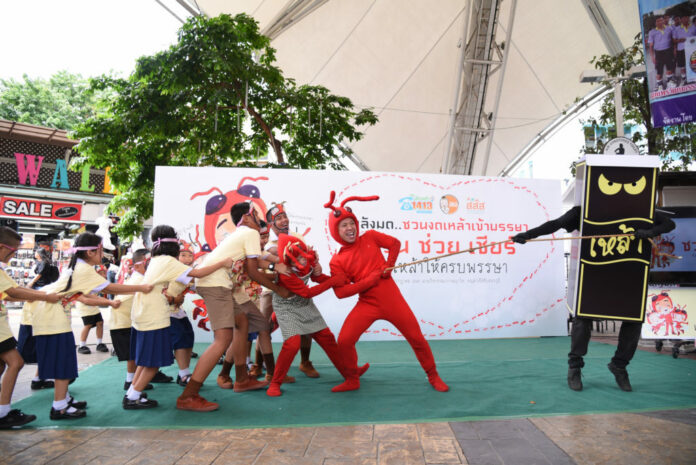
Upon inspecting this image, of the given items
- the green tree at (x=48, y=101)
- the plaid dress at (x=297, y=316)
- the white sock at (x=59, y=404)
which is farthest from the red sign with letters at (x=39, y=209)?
the plaid dress at (x=297, y=316)

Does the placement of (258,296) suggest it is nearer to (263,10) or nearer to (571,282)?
(571,282)

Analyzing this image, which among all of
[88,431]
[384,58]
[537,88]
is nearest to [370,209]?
[88,431]

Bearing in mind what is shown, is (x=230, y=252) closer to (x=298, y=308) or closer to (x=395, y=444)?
(x=298, y=308)

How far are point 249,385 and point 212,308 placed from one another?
0.93 meters

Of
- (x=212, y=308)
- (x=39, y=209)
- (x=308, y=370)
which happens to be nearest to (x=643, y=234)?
(x=308, y=370)

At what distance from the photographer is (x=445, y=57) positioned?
1811cm

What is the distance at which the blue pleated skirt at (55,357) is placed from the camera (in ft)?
11.2

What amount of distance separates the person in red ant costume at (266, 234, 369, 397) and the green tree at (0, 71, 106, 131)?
17888mm

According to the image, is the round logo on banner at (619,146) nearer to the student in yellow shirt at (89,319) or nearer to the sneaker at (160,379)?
the sneaker at (160,379)

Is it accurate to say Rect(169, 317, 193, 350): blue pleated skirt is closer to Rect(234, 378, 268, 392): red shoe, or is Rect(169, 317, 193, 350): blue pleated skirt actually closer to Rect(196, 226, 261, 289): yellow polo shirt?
Rect(234, 378, 268, 392): red shoe

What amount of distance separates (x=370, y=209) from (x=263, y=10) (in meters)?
10.5

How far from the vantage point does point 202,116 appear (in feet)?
33.0

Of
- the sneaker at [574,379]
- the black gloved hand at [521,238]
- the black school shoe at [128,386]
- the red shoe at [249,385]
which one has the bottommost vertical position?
the black school shoe at [128,386]

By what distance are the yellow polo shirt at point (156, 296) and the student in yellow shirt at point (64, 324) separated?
18 centimetres
